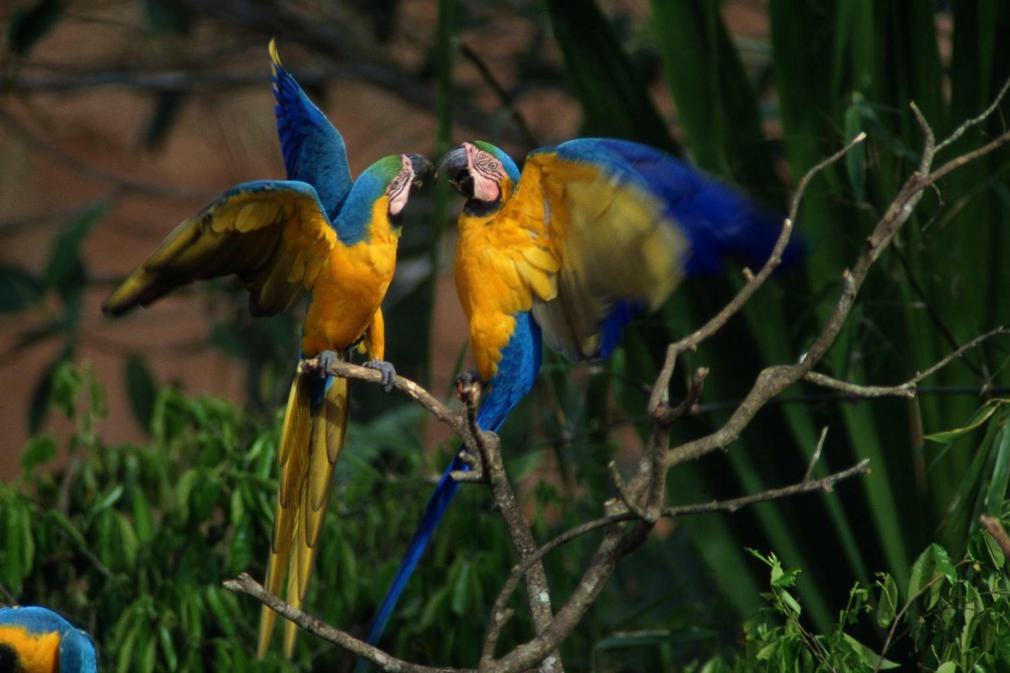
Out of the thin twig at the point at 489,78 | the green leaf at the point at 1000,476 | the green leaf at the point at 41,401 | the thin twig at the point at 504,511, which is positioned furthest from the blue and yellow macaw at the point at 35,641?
the green leaf at the point at 41,401

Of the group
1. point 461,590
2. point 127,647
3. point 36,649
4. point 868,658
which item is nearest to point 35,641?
point 36,649

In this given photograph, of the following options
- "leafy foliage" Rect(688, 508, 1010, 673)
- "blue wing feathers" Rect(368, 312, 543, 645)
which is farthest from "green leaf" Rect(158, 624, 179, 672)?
"leafy foliage" Rect(688, 508, 1010, 673)

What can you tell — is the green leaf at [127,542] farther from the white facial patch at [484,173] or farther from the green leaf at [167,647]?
the white facial patch at [484,173]

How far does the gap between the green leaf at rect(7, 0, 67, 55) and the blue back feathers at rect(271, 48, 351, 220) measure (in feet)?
6.43

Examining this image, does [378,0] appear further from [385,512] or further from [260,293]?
[260,293]

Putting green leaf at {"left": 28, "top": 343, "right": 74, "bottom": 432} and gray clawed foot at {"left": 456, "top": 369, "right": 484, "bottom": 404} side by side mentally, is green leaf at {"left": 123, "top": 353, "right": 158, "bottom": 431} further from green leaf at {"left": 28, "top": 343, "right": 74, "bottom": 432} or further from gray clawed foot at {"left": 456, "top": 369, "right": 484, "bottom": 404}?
gray clawed foot at {"left": 456, "top": 369, "right": 484, "bottom": 404}

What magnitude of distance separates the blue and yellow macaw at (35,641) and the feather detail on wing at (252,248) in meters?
0.62

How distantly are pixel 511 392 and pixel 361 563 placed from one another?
3.34 ft

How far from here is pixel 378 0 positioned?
327 centimetres

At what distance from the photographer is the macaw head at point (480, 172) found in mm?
962

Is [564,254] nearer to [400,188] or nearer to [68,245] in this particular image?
[400,188]

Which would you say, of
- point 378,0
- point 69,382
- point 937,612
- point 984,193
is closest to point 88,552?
point 69,382

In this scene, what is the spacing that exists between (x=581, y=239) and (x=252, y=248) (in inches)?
9.0

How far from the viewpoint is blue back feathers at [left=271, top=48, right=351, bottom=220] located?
1005 mm
